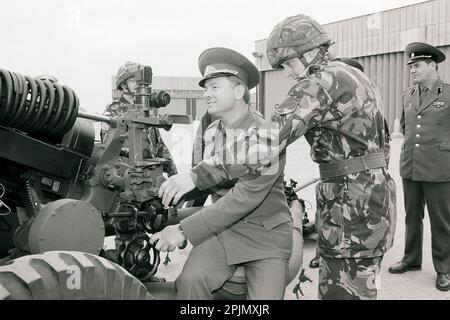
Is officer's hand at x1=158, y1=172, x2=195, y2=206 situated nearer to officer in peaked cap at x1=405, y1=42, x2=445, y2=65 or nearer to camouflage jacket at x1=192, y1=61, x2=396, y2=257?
camouflage jacket at x1=192, y1=61, x2=396, y2=257

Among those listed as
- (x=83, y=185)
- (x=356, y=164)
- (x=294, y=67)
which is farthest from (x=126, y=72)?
(x=356, y=164)

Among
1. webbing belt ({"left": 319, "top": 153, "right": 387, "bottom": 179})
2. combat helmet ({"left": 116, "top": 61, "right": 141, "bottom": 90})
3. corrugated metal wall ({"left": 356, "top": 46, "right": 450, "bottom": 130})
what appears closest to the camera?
webbing belt ({"left": 319, "top": 153, "right": 387, "bottom": 179})

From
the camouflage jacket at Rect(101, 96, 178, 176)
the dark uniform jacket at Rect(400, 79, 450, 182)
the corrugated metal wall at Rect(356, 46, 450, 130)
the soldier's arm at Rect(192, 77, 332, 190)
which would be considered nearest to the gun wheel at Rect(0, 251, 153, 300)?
the soldier's arm at Rect(192, 77, 332, 190)

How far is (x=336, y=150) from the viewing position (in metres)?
2.73

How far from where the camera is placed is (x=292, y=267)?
2703 mm

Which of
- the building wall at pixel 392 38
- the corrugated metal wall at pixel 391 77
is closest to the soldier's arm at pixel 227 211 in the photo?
the building wall at pixel 392 38

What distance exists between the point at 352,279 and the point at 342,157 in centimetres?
60

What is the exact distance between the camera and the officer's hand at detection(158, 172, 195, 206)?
2.33 metres

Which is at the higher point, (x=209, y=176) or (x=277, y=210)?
(x=209, y=176)

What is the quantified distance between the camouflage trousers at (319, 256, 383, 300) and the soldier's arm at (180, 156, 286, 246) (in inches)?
24.6

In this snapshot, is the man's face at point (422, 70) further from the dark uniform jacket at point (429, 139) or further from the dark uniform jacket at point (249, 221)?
the dark uniform jacket at point (249, 221)

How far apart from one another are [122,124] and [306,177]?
27.0 ft

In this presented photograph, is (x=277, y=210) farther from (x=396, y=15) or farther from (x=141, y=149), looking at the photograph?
(x=396, y=15)
